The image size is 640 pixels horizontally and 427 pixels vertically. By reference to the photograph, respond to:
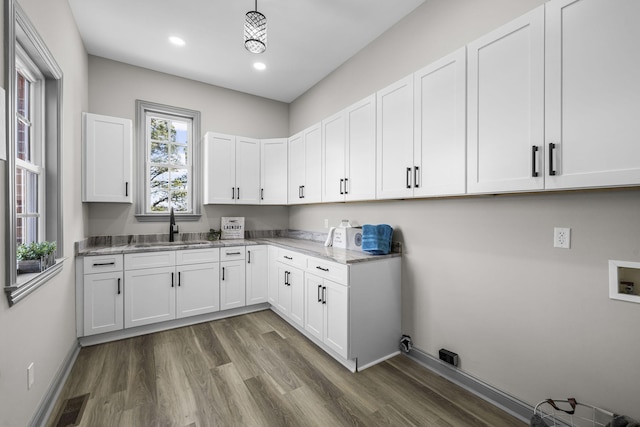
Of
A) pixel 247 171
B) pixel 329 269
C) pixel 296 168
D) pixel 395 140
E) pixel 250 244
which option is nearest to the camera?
pixel 395 140

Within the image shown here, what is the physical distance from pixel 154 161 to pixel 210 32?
1811 millimetres

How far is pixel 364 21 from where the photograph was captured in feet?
8.86

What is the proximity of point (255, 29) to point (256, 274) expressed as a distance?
8.83 ft

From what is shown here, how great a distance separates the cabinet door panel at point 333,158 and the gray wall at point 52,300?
232cm

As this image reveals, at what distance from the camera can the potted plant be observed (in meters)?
1.68

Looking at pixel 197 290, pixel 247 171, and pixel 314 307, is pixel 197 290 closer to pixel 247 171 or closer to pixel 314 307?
pixel 314 307

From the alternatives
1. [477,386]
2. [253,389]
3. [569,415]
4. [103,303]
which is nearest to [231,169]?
[103,303]

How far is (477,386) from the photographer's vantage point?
200 centimetres

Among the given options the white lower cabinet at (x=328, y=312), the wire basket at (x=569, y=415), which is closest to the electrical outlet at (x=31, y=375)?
the white lower cabinet at (x=328, y=312)

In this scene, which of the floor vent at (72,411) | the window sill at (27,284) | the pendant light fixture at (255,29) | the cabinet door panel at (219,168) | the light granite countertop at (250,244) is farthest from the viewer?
Result: the cabinet door panel at (219,168)

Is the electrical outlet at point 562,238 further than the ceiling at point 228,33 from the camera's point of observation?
No

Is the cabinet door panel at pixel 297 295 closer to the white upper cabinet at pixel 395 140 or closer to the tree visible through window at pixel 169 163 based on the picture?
the white upper cabinet at pixel 395 140

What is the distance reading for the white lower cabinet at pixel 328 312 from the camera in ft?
7.60

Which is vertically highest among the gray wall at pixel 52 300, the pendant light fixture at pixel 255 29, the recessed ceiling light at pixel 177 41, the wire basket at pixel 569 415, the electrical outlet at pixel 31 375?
the recessed ceiling light at pixel 177 41
